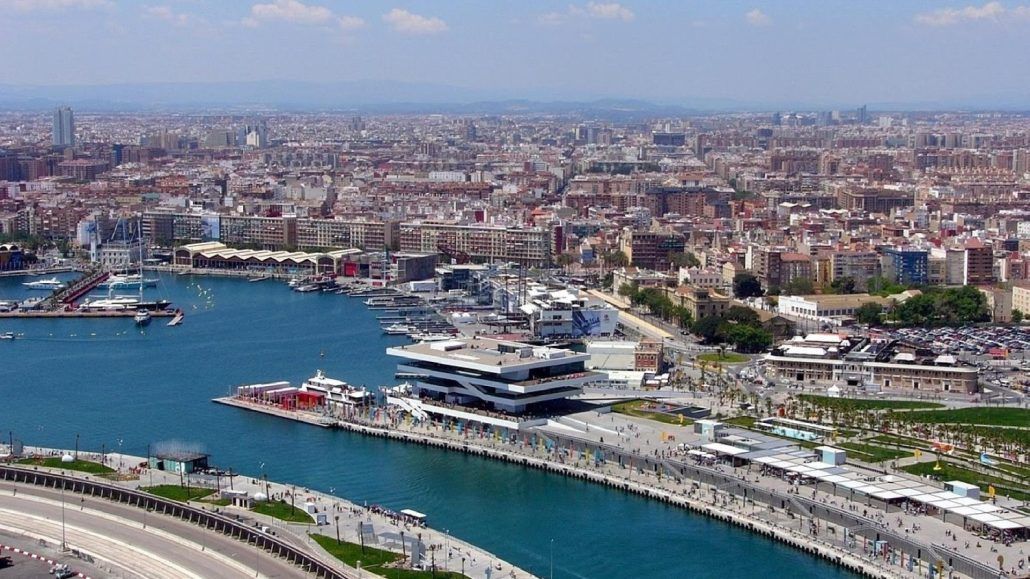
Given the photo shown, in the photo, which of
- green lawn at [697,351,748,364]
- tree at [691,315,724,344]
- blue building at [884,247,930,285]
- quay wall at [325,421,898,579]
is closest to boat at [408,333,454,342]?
tree at [691,315,724,344]

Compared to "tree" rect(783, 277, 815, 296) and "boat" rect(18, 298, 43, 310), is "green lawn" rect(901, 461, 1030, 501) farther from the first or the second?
"boat" rect(18, 298, 43, 310)

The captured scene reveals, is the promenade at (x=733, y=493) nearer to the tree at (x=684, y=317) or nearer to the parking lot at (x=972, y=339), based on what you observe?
the parking lot at (x=972, y=339)

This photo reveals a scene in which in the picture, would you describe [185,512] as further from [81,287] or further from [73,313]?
[81,287]

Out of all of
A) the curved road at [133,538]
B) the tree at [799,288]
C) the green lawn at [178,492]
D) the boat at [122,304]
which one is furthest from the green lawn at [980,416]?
the boat at [122,304]

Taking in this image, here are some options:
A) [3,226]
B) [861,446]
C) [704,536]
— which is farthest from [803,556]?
[3,226]

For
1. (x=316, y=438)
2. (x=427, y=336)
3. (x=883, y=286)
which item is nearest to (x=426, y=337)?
(x=427, y=336)

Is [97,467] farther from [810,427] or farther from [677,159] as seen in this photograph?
[677,159]
